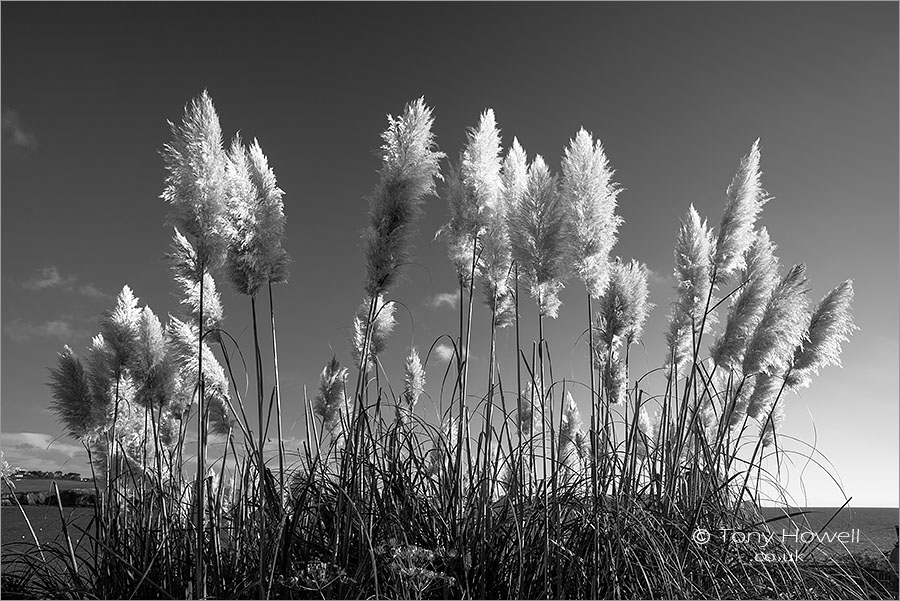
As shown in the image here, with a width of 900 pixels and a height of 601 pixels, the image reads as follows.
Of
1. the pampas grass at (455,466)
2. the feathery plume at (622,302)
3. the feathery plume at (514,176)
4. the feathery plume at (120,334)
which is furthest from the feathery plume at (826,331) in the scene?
the feathery plume at (120,334)

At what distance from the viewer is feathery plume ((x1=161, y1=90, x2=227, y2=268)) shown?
2.93 m

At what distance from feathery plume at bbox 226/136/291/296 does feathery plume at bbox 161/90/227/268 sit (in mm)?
60

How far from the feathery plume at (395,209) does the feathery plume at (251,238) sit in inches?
16.9

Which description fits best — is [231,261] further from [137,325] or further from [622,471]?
[622,471]

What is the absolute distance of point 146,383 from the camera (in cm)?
Answer: 363

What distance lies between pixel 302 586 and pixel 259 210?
1.71 m

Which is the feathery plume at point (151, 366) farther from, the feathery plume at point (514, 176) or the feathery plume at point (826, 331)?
the feathery plume at point (826, 331)

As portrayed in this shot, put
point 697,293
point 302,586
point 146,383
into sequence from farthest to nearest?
point 697,293 < point 146,383 < point 302,586

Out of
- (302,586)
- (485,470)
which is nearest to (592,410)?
(485,470)

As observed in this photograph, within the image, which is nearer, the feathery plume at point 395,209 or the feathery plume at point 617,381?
the feathery plume at point 395,209

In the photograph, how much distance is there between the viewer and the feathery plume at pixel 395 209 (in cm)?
312

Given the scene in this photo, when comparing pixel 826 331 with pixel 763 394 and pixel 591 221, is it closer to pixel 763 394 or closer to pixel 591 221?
pixel 763 394

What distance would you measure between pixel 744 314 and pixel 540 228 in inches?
56.2

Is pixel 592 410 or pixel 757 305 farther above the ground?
pixel 757 305
